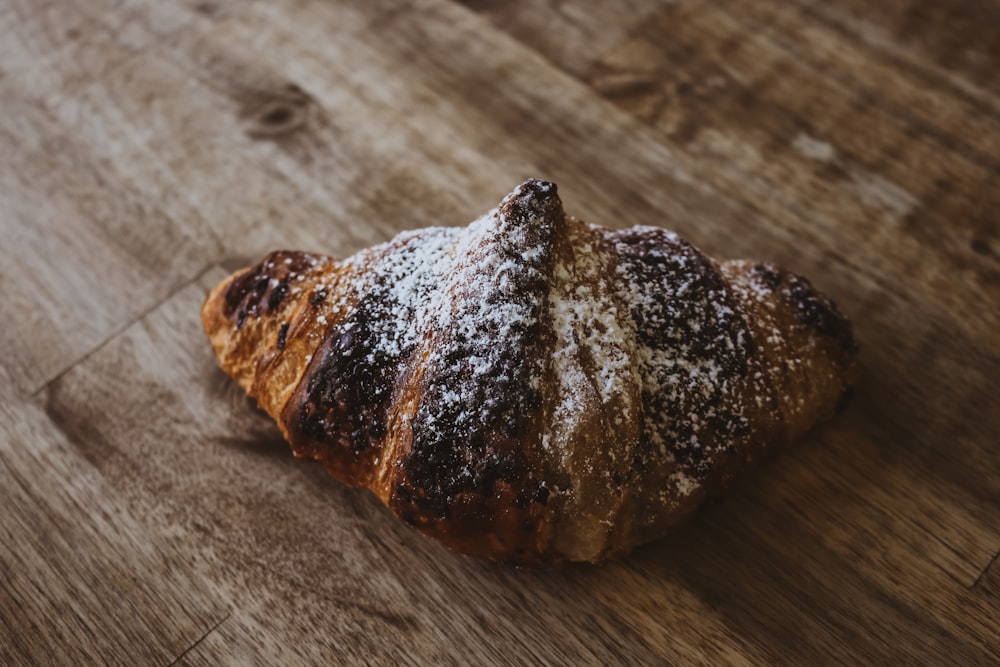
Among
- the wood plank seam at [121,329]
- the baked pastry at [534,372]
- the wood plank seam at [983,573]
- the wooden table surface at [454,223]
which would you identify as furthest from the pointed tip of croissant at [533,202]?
the wood plank seam at [983,573]

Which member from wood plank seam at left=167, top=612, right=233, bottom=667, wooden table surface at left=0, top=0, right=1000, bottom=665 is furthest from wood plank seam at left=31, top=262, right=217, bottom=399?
wood plank seam at left=167, top=612, right=233, bottom=667

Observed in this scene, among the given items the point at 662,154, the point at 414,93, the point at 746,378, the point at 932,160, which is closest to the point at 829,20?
the point at 932,160

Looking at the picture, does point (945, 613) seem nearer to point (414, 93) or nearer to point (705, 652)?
point (705, 652)

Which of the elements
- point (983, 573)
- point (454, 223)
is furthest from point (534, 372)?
point (983, 573)

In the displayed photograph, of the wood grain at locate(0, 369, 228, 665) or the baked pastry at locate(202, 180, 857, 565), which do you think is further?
the wood grain at locate(0, 369, 228, 665)

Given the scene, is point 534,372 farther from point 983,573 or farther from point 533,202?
point 983,573

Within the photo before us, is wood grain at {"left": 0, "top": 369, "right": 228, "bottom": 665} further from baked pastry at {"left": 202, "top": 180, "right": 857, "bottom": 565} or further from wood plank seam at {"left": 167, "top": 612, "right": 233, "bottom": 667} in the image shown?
baked pastry at {"left": 202, "top": 180, "right": 857, "bottom": 565}

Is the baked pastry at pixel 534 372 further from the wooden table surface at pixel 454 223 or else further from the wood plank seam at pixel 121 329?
the wood plank seam at pixel 121 329

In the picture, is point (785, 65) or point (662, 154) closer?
point (662, 154)
